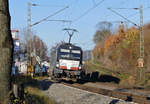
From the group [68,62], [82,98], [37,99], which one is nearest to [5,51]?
[37,99]

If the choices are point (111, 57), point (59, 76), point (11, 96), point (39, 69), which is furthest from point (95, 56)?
point (11, 96)

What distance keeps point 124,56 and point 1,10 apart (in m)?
40.4

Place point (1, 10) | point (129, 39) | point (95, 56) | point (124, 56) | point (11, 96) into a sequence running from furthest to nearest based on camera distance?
point (95, 56) → point (129, 39) → point (124, 56) → point (11, 96) → point (1, 10)

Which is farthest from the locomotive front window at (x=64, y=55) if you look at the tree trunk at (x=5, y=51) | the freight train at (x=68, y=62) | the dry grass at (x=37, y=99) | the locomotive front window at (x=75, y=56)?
the tree trunk at (x=5, y=51)

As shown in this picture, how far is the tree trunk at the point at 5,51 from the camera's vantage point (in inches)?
200

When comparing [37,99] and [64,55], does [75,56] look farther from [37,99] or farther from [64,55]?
[37,99]

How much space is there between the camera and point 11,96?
17.7ft

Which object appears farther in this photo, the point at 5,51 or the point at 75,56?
the point at 75,56

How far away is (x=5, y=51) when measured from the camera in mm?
5121

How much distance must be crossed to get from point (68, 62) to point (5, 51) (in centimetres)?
1708

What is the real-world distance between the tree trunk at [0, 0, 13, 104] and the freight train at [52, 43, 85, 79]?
1661 centimetres

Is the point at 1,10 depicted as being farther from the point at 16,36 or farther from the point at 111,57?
the point at 16,36

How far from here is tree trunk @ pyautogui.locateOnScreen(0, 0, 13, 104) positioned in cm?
509

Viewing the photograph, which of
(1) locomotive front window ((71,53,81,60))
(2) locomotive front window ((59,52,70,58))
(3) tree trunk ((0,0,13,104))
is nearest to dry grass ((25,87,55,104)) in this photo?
(3) tree trunk ((0,0,13,104))
